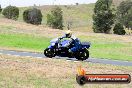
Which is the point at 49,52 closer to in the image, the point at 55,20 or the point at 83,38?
the point at 83,38

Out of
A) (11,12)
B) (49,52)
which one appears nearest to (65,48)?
(49,52)

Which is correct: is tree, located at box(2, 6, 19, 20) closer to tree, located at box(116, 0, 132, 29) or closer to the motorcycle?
tree, located at box(116, 0, 132, 29)

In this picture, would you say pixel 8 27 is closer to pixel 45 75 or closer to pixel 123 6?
pixel 45 75

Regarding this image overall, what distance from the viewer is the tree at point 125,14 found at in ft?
433

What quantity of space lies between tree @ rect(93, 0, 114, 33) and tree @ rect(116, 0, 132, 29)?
33.2 meters

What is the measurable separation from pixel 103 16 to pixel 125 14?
5152cm

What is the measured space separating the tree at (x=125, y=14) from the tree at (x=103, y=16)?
33215 millimetres

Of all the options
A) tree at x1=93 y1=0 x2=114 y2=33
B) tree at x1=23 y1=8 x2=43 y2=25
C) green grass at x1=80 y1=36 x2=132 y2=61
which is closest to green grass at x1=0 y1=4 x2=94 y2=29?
tree at x1=23 y1=8 x2=43 y2=25

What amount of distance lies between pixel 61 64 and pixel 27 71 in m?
3.11

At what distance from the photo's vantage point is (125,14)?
143250mm

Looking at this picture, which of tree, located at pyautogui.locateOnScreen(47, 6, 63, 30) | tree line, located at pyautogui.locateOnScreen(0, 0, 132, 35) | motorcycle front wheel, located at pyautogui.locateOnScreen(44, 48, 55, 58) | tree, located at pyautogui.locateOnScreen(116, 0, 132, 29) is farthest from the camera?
tree, located at pyautogui.locateOnScreen(116, 0, 132, 29)

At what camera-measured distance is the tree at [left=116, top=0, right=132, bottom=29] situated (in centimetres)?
13200

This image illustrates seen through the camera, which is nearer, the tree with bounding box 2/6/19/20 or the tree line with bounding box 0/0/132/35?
the tree line with bounding box 0/0/132/35

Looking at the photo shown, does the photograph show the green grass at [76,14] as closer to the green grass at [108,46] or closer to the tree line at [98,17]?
the tree line at [98,17]
